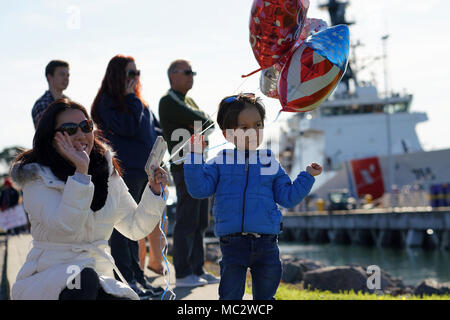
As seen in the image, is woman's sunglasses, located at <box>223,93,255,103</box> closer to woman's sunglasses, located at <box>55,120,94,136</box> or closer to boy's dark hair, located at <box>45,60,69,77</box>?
woman's sunglasses, located at <box>55,120,94,136</box>

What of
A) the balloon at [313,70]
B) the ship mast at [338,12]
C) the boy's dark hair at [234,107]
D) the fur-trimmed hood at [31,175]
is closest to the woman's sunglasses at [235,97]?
the boy's dark hair at [234,107]

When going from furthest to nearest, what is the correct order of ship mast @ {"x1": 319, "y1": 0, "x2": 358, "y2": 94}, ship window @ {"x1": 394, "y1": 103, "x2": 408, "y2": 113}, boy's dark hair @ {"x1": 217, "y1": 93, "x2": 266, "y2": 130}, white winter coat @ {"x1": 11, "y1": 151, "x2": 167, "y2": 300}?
1. ship mast @ {"x1": 319, "y1": 0, "x2": 358, "y2": 94}
2. ship window @ {"x1": 394, "y1": 103, "x2": 408, "y2": 113}
3. boy's dark hair @ {"x1": 217, "y1": 93, "x2": 266, "y2": 130}
4. white winter coat @ {"x1": 11, "y1": 151, "x2": 167, "y2": 300}

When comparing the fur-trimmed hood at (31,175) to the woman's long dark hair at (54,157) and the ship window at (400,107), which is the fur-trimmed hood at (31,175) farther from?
the ship window at (400,107)

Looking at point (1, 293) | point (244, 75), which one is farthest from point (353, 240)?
point (244, 75)

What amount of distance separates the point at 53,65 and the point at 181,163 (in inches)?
42.3

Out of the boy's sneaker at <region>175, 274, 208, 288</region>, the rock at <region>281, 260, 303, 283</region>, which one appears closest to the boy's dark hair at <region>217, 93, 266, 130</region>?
the boy's sneaker at <region>175, 274, 208, 288</region>

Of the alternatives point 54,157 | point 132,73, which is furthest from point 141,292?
point 54,157

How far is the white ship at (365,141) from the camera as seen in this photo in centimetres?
2839

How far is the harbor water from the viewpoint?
14.1m

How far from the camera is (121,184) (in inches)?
104

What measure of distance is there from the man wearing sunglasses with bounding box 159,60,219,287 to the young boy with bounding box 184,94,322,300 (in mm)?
1369

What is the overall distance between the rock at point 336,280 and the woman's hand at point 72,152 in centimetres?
457

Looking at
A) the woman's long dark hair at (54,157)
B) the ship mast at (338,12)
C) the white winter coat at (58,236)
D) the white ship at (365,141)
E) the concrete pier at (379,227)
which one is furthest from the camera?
the ship mast at (338,12)

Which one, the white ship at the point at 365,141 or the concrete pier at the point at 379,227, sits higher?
the white ship at the point at 365,141
